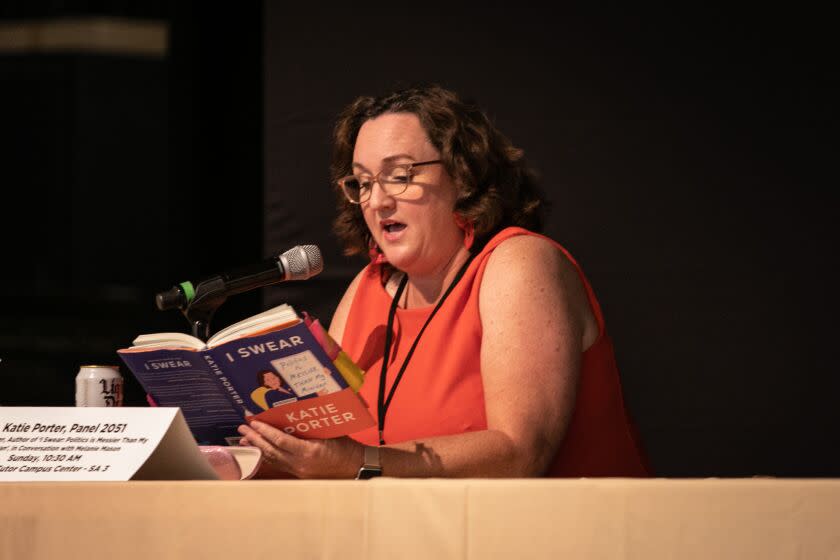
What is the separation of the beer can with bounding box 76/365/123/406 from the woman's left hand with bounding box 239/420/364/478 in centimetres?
28

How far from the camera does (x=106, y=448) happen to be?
1.16 meters

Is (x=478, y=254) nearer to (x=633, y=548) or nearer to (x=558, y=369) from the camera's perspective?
(x=558, y=369)

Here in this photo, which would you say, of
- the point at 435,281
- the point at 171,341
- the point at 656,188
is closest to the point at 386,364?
the point at 435,281

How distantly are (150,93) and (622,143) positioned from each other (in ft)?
5.20

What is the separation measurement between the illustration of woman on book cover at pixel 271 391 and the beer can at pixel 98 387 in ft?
0.99

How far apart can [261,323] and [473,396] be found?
729 millimetres

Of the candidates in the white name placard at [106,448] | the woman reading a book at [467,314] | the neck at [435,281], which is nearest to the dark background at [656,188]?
the woman reading a book at [467,314]

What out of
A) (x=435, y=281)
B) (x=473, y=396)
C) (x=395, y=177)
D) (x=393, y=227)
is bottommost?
(x=473, y=396)

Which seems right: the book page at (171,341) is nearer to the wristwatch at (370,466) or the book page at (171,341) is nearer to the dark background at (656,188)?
the wristwatch at (370,466)

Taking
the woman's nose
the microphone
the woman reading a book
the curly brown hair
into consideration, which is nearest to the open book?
the microphone

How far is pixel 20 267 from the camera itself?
10.6ft

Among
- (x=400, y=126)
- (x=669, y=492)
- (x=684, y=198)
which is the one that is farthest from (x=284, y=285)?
(x=669, y=492)

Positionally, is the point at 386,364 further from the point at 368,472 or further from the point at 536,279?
the point at 368,472

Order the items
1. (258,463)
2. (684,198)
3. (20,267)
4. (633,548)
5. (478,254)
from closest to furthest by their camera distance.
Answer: (633,548)
(258,463)
(478,254)
(684,198)
(20,267)
